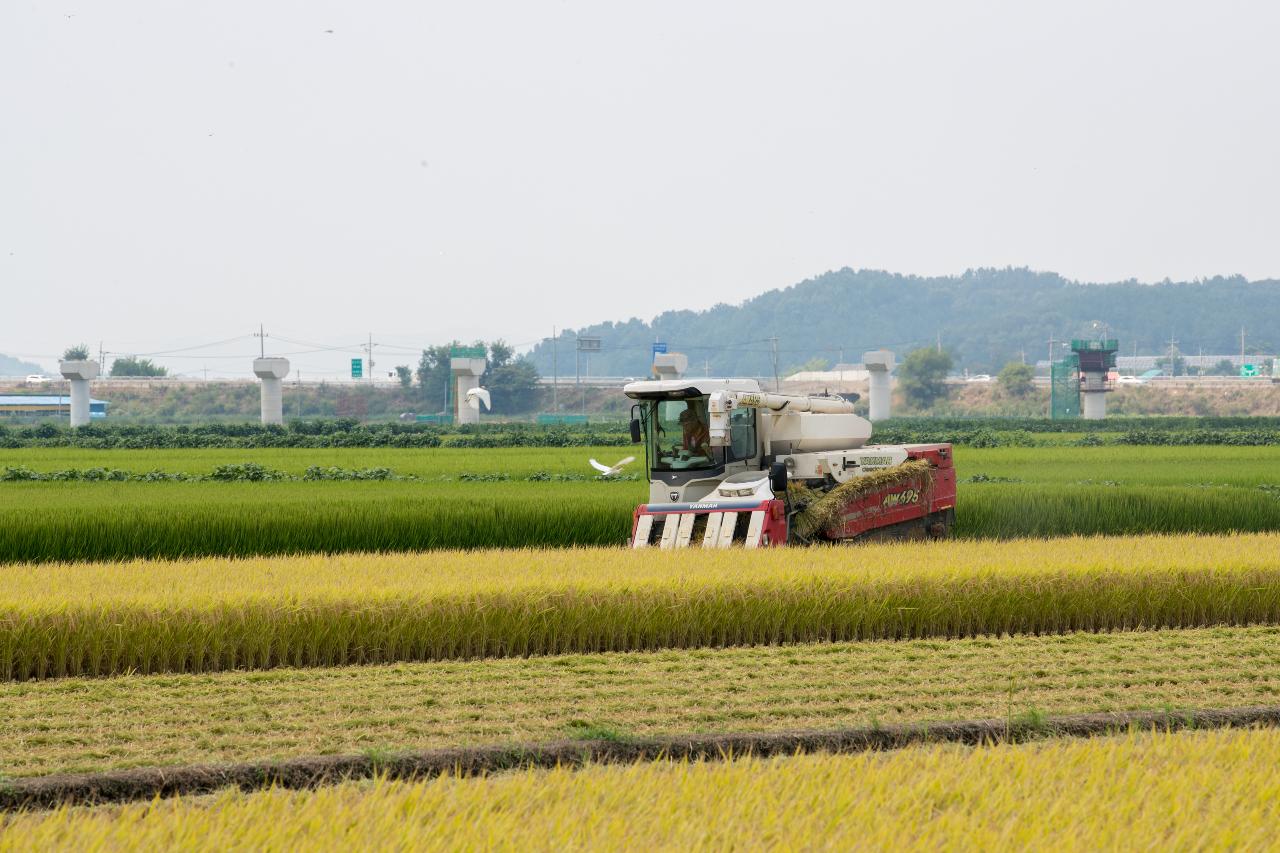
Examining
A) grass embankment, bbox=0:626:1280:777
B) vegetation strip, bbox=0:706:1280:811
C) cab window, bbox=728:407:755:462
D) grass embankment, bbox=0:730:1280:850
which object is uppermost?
cab window, bbox=728:407:755:462

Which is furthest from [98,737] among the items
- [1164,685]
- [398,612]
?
[1164,685]

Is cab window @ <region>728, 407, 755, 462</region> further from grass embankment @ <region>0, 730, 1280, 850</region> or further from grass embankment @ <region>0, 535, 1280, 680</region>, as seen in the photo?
grass embankment @ <region>0, 730, 1280, 850</region>

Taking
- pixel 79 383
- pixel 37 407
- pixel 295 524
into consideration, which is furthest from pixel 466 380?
pixel 295 524

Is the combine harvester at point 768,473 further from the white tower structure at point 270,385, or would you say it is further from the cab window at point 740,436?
the white tower structure at point 270,385

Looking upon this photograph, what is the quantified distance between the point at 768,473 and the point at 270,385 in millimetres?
59800

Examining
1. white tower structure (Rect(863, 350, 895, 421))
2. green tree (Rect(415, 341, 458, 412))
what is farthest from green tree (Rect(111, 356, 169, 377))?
white tower structure (Rect(863, 350, 895, 421))

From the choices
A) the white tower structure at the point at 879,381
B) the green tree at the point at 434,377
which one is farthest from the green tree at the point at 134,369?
the white tower structure at the point at 879,381

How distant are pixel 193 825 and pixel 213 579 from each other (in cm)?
713

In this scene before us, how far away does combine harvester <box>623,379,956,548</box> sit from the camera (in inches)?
595

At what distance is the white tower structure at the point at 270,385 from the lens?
234 ft

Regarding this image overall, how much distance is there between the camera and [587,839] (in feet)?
16.4

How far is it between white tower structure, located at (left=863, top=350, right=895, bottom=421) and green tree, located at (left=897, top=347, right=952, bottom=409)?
2150 inches

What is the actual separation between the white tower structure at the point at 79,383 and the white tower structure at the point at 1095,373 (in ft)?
191

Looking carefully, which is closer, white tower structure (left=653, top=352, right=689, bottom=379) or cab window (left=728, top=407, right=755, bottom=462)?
cab window (left=728, top=407, right=755, bottom=462)
